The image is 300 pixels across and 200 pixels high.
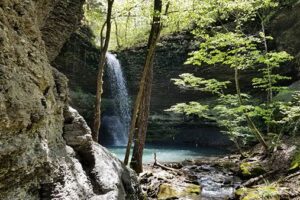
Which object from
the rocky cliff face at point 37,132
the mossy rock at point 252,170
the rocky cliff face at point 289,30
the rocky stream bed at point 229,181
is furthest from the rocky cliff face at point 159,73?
the rocky cliff face at point 37,132

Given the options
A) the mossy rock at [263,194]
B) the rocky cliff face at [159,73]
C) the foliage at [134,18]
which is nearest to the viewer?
the mossy rock at [263,194]

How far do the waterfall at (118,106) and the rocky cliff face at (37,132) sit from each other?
20844 millimetres

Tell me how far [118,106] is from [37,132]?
24398mm

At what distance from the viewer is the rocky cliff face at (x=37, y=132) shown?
3.19 m

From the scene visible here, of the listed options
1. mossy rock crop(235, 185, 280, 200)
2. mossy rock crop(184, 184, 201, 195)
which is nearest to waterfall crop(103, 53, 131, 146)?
mossy rock crop(184, 184, 201, 195)

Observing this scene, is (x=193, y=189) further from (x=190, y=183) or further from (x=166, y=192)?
(x=166, y=192)

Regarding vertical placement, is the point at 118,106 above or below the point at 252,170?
above

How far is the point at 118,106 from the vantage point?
28.2 m

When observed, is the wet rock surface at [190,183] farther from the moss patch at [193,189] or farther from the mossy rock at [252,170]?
the mossy rock at [252,170]

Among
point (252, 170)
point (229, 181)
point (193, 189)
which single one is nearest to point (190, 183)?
point (193, 189)

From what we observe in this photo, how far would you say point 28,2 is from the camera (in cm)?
431

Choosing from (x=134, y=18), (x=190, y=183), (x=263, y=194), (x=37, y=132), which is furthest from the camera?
(x=134, y=18)

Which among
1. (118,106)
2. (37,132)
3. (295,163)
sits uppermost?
(118,106)

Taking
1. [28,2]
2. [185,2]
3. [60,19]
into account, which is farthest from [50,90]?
[185,2]
